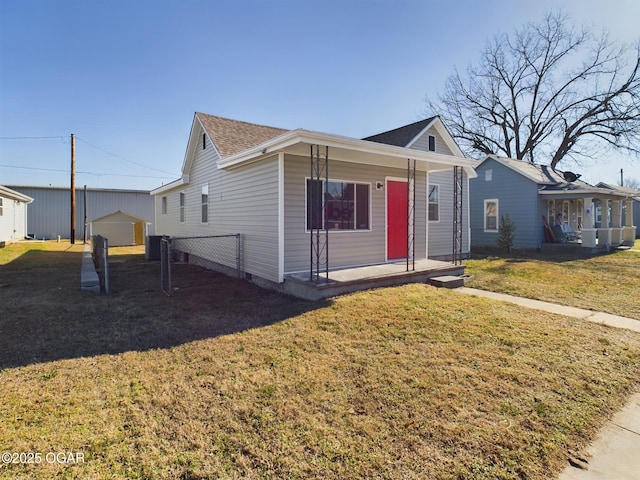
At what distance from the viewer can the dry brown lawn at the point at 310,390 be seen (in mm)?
2260

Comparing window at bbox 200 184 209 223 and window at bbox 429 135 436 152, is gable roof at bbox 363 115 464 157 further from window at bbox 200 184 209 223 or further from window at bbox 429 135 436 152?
window at bbox 200 184 209 223

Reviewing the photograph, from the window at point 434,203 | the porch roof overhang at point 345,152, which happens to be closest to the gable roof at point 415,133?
the window at point 434,203

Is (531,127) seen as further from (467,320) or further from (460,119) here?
(467,320)

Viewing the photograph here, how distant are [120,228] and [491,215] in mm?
20849

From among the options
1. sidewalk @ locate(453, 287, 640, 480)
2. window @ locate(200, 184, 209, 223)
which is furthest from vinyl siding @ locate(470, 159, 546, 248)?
sidewalk @ locate(453, 287, 640, 480)

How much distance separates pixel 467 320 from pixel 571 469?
9.67 feet

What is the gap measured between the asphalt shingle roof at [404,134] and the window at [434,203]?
177cm

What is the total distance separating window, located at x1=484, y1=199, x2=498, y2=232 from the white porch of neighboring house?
2163 millimetres

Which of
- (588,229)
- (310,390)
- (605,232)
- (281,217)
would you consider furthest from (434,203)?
(310,390)

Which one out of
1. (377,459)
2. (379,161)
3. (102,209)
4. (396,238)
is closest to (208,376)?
(377,459)

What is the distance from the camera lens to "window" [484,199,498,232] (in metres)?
16.5

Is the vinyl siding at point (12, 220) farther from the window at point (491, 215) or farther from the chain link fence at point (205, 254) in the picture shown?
the window at point (491, 215)

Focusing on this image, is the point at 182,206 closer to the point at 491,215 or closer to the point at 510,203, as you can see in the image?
the point at 491,215

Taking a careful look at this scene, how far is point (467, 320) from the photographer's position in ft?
16.7
